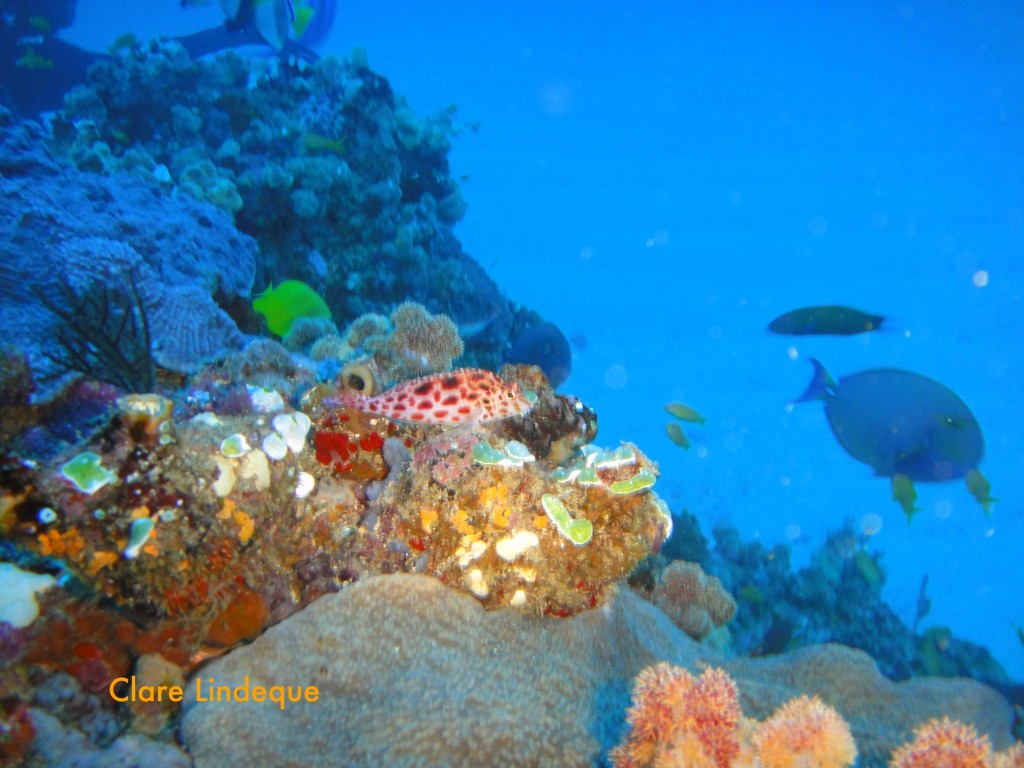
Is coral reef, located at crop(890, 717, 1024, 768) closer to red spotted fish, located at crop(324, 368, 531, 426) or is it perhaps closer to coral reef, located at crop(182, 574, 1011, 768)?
coral reef, located at crop(182, 574, 1011, 768)

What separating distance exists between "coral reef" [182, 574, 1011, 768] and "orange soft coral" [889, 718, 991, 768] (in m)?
1.28

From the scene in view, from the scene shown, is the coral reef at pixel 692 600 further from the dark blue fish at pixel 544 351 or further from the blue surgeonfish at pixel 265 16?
the blue surgeonfish at pixel 265 16

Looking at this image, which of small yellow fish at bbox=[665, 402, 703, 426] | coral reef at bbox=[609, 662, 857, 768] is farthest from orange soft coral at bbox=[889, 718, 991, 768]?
small yellow fish at bbox=[665, 402, 703, 426]

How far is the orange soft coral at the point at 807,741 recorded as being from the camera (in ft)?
6.52

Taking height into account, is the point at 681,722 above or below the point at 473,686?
above

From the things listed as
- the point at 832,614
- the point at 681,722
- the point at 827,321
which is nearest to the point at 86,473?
the point at 681,722

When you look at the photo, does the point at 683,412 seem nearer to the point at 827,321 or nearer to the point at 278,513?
the point at 827,321

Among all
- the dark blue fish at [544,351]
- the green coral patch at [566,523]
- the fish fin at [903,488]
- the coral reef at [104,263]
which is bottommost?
the green coral patch at [566,523]

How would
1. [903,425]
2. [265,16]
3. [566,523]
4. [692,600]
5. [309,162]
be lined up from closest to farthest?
[566,523]
[692,600]
[903,425]
[309,162]
[265,16]

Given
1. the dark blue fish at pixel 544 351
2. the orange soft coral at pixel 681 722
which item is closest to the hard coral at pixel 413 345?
the orange soft coral at pixel 681 722

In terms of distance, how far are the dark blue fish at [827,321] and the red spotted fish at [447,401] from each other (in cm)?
428

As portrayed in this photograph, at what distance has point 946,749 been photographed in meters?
2.02

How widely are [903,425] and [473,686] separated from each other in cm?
771

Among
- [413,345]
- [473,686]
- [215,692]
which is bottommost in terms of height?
[215,692]
